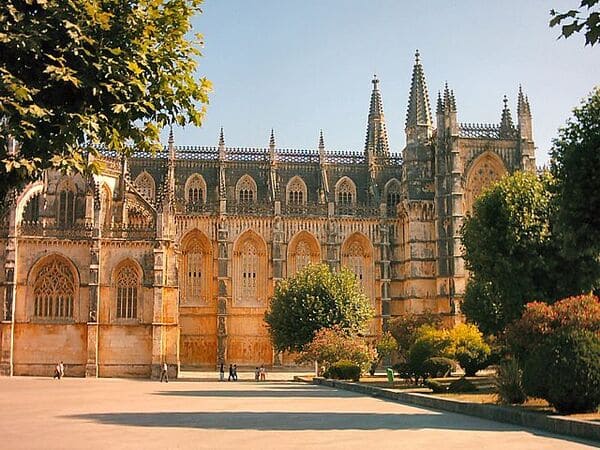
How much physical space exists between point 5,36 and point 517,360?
53.9ft

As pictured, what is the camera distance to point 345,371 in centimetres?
4175

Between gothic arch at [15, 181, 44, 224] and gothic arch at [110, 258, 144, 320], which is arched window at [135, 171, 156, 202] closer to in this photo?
gothic arch at [15, 181, 44, 224]

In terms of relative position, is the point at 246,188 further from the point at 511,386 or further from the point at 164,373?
the point at 511,386

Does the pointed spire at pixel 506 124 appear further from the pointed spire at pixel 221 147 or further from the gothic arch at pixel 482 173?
the pointed spire at pixel 221 147

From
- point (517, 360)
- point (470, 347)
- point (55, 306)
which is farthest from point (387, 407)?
point (55, 306)

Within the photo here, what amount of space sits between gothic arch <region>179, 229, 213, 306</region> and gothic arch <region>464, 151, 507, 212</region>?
20.8m

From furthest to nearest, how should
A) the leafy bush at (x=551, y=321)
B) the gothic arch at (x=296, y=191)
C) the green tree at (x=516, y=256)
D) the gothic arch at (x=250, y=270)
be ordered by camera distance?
the gothic arch at (x=296, y=191) → the gothic arch at (x=250, y=270) → the green tree at (x=516, y=256) → the leafy bush at (x=551, y=321)

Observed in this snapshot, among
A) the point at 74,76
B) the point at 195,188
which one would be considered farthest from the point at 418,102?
the point at 74,76

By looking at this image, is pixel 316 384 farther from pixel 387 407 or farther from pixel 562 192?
pixel 562 192

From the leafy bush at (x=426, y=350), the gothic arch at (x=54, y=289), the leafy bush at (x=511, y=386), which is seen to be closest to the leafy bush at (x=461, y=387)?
the leafy bush at (x=426, y=350)

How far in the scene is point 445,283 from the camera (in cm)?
6134

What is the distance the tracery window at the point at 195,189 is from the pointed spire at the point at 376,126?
18.6 m

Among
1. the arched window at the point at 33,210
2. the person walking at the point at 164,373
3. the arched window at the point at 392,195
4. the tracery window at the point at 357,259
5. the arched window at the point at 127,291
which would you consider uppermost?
the arched window at the point at 392,195

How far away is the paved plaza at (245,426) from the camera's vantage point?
15531mm
